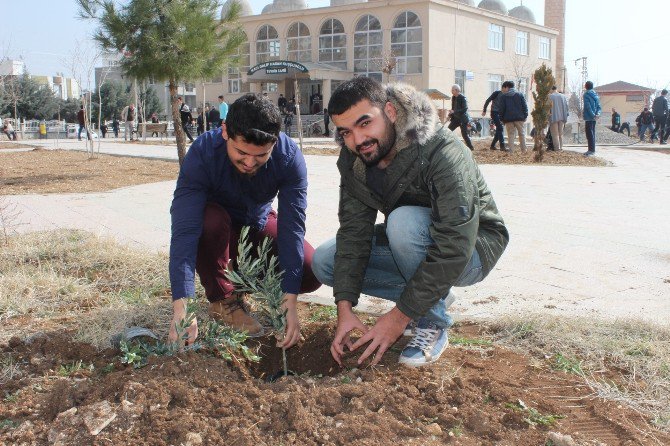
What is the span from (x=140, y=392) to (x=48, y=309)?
167 centimetres

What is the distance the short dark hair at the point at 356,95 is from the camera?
2707 mm

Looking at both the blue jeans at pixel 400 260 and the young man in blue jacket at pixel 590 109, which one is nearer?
the blue jeans at pixel 400 260

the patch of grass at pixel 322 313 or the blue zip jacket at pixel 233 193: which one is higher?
the blue zip jacket at pixel 233 193

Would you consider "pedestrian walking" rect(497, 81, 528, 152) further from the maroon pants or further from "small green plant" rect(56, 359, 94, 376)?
"small green plant" rect(56, 359, 94, 376)

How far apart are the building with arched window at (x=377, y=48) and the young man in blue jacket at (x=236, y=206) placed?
3323 cm

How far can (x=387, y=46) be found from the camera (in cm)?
3978

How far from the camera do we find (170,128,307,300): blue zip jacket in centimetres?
300

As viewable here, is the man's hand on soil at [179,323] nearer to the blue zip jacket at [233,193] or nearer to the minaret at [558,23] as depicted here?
the blue zip jacket at [233,193]

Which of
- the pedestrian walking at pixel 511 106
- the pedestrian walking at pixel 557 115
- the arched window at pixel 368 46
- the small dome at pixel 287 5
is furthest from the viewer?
→ the small dome at pixel 287 5

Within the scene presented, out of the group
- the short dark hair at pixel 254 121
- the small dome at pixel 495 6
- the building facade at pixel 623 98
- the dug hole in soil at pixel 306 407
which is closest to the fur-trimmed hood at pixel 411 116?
the short dark hair at pixel 254 121

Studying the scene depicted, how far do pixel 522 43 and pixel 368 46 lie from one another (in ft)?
48.7

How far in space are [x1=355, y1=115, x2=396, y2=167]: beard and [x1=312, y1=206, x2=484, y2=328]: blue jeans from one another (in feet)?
0.89

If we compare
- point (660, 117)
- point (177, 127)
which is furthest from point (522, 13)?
point (177, 127)

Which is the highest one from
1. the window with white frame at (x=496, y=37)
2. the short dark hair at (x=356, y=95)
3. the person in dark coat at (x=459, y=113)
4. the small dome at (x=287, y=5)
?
the small dome at (x=287, y=5)
